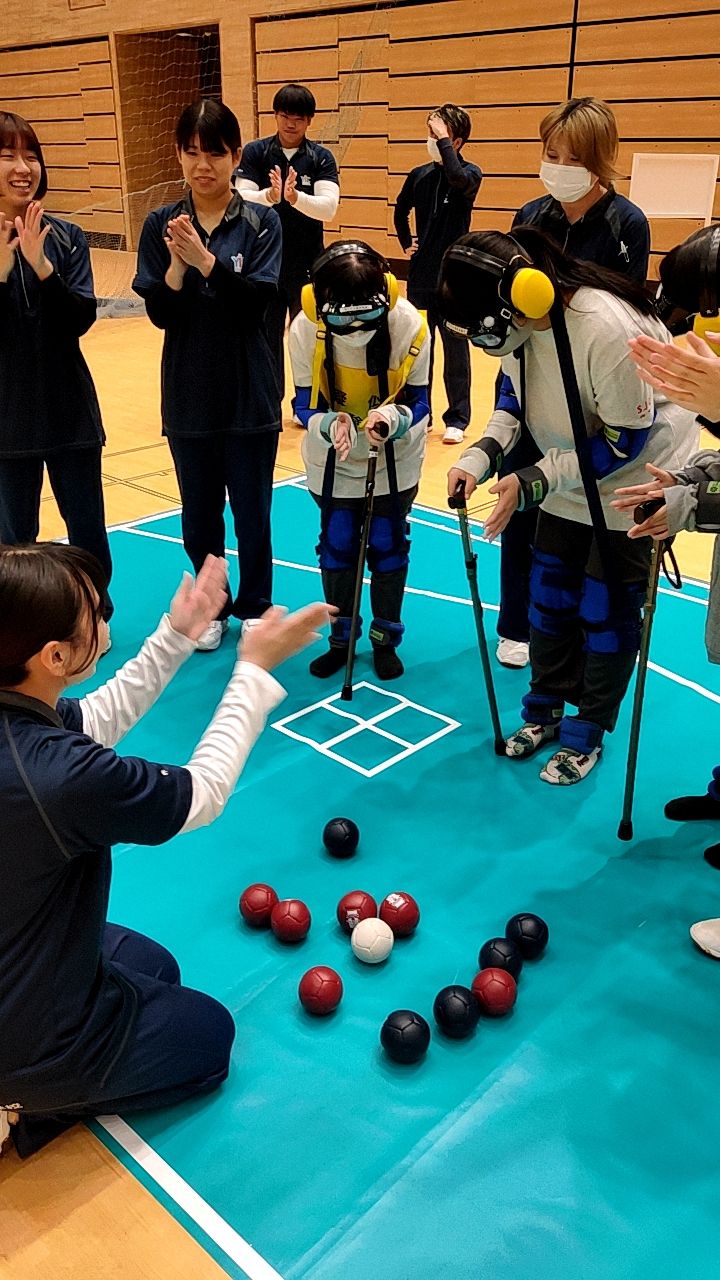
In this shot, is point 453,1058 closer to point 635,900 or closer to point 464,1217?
point 464,1217

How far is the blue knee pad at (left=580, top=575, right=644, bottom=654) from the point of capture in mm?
3328

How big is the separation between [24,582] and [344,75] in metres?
13.6

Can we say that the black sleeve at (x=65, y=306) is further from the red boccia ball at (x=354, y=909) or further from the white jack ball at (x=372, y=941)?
the white jack ball at (x=372, y=941)

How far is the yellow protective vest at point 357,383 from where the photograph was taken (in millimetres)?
3830

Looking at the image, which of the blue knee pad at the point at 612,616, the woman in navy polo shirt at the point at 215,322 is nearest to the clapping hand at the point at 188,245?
the woman in navy polo shirt at the point at 215,322

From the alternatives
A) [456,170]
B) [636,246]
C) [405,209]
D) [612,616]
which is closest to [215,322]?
[636,246]

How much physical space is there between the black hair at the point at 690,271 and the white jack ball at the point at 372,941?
1935 millimetres

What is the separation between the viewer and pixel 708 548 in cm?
559

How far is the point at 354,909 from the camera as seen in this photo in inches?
111

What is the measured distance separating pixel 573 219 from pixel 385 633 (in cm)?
190

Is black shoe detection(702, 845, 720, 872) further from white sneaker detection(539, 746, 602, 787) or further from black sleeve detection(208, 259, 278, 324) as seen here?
black sleeve detection(208, 259, 278, 324)

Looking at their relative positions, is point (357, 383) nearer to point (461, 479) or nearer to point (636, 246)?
point (461, 479)

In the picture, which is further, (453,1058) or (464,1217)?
(453,1058)

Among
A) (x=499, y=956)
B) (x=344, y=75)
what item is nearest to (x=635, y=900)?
(x=499, y=956)
